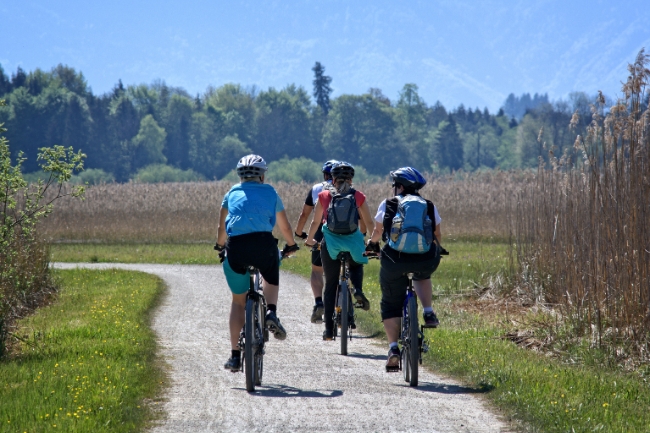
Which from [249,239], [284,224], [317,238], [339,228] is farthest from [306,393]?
[317,238]

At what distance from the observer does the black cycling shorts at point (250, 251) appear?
26.1 ft

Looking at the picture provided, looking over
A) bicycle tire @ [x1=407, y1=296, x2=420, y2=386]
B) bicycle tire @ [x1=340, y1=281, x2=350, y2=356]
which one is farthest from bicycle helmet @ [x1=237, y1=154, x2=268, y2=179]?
bicycle tire @ [x1=340, y1=281, x2=350, y2=356]

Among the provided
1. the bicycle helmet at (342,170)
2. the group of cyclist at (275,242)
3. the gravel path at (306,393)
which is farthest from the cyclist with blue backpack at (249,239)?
the bicycle helmet at (342,170)

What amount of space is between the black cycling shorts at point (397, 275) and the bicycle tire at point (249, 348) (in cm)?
125

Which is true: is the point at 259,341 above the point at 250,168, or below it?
below

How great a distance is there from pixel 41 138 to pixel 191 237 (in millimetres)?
86891

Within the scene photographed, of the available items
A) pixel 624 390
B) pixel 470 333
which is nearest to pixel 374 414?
pixel 624 390

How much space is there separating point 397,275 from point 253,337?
4.75 feet

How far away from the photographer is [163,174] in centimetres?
11950

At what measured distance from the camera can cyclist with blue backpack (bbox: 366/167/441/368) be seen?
8.17 m

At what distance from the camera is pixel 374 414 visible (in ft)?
22.9

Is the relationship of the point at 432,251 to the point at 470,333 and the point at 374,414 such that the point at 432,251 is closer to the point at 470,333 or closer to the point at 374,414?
the point at 374,414

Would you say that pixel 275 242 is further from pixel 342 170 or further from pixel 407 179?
pixel 342 170

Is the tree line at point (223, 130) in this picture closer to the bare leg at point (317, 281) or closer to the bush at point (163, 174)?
the bush at point (163, 174)
